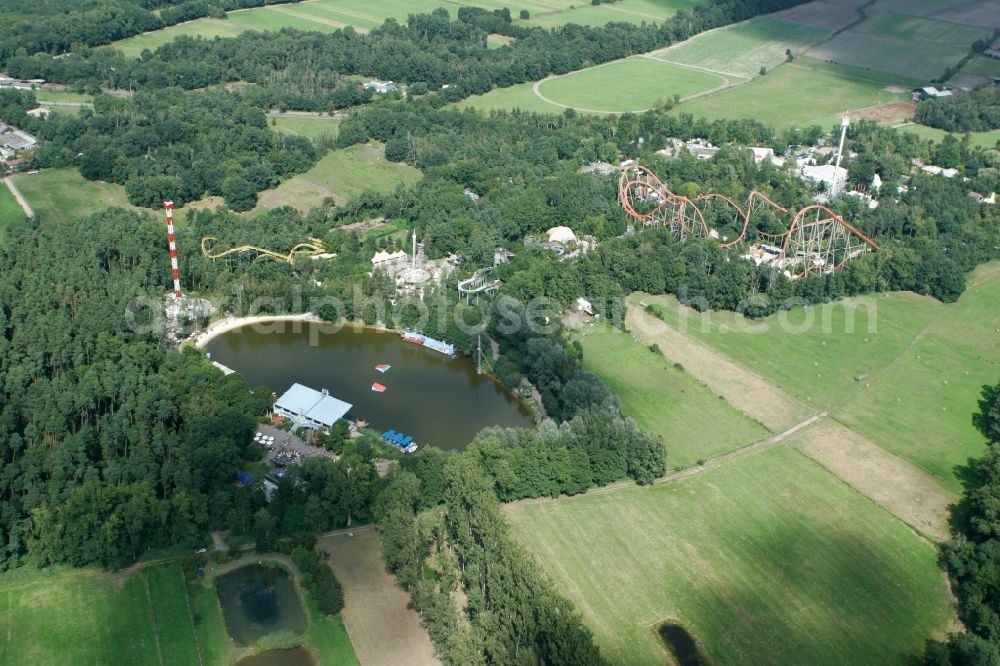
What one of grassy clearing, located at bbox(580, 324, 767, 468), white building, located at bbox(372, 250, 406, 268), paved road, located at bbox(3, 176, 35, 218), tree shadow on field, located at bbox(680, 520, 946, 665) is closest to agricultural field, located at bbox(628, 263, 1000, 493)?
grassy clearing, located at bbox(580, 324, 767, 468)

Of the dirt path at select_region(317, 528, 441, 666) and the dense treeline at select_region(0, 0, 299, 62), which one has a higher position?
the dense treeline at select_region(0, 0, 299, 62)

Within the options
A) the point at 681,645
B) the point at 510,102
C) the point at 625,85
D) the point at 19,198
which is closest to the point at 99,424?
the point at 681,645

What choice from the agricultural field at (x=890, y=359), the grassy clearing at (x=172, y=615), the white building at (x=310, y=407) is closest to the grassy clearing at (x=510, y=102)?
the agricultural field at (x=890, y=359)

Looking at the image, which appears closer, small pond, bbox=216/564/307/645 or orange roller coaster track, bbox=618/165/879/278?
small pond, bbox=216/564/307/645

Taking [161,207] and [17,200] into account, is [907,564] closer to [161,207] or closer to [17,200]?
[161,207]

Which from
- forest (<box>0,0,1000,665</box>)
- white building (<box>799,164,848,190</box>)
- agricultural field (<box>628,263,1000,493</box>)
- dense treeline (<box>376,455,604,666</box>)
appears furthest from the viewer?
white building (<box>799,164,848,190</box>)

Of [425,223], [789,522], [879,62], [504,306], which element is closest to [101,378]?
[504,306]

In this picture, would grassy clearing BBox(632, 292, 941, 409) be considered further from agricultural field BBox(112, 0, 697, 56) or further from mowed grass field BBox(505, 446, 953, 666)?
agricultural field BBox(112, 0, 697, 56)
